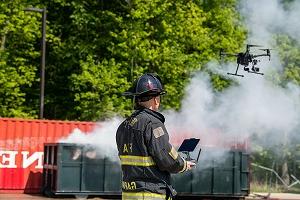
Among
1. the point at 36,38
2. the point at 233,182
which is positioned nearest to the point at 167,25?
the point at 36,38

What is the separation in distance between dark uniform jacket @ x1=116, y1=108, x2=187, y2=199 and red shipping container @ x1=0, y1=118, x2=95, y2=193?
16666 mm

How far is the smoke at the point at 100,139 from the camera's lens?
20.7 m

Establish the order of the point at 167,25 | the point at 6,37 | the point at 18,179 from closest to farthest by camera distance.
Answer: the point at 18,179
the point at 167,25
the point at 6,37

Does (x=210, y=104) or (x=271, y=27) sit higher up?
(x=271, y=27)

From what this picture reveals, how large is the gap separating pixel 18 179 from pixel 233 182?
23.3 feet

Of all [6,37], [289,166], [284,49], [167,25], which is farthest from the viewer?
[289,166]

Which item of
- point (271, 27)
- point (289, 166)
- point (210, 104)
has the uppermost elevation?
point (271, 27)

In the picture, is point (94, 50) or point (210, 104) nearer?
point (210, 104)

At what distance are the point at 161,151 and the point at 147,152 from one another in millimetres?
146

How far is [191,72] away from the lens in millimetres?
27344

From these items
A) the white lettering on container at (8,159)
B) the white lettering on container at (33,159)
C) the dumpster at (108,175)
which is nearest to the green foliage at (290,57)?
the dumpster at (108,175)

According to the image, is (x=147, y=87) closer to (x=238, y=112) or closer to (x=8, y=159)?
(x=238, y=112)

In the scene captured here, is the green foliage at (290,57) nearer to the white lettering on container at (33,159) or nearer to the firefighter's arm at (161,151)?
the white lettering on container at (33,159)

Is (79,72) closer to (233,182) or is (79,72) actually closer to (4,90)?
(4,90)
